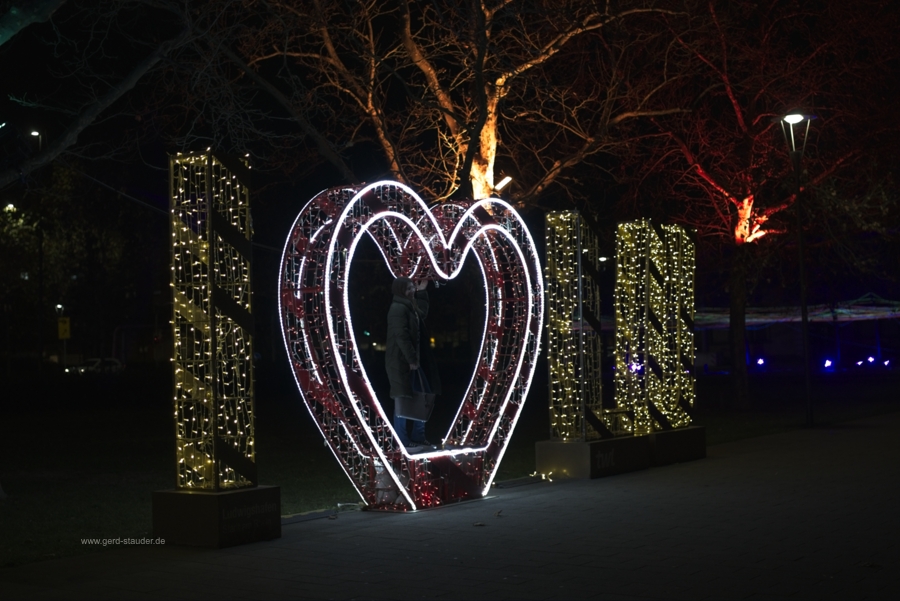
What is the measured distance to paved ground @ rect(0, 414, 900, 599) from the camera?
826 cm

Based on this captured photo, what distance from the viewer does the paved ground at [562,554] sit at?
8.26 meters

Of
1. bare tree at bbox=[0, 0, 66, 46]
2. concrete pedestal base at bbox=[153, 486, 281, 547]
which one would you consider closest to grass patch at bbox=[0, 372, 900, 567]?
concrete pedestal base at bbox=[153, 486, 281, 547]

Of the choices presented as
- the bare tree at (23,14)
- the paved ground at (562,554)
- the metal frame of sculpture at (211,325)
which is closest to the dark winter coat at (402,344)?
the paved ground at (562,554)

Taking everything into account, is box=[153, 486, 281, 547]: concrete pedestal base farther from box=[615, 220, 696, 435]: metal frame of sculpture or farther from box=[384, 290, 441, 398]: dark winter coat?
box=[615, 220, 696, 435]: metal frame of sculpture

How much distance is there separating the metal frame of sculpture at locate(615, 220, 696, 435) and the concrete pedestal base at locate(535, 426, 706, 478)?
10.9 inches

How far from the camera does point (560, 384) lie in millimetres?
14734

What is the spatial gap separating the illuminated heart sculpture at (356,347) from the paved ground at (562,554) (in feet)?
1.47

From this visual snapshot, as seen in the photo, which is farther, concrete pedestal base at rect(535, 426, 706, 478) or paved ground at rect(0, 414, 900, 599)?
concrete pedestal base at rect(535, 426, 706, 478)

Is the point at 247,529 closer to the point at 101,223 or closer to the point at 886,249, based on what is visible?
the point at 886,249

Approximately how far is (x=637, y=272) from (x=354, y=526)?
21.3 ft

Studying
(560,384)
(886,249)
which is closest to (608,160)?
(886,249)

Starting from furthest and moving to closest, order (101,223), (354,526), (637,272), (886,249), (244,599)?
1. (101,223)
2. (886,249)
3. (637,272)
4. (354,526)
5. (244,599)

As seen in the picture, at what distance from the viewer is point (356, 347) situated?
11469 millimetres

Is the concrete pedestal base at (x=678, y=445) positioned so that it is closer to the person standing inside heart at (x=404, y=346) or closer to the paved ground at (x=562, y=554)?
the paved ground at (x=562, y=554)
